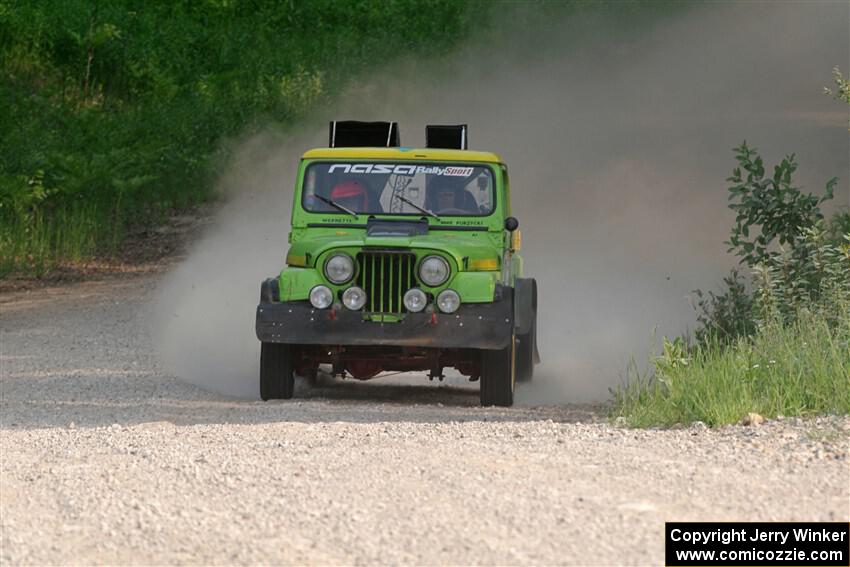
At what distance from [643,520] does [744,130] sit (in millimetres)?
24446

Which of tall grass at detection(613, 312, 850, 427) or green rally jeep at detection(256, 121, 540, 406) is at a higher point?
green rally jeep at detection(256, 121, 540, 406)

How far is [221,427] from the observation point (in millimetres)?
9344

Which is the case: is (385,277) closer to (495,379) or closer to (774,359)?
(495,379)

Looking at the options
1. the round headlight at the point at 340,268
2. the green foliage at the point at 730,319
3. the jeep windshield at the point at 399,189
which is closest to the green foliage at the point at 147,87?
the jeep windshield at the point at 399,189

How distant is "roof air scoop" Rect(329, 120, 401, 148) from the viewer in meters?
12.9

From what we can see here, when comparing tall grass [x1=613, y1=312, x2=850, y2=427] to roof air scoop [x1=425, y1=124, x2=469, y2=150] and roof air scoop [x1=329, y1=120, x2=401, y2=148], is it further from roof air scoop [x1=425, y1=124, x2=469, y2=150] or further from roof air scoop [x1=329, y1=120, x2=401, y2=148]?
roof air scoop [x1=329, y1=120, x2=401, y2=148]

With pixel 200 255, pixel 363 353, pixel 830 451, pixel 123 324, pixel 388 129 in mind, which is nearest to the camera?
pixel 830 451

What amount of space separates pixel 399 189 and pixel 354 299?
4.57 feet

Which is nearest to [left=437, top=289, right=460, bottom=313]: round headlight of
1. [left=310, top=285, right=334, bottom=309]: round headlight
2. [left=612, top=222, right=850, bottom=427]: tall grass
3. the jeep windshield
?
[left=310, top=285, right=334, bottom=309]: round headlight

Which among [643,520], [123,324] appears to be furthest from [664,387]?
[123,324]

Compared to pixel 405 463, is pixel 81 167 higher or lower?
Result: higher

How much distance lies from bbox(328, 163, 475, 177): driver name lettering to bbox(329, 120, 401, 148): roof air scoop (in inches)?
27.7

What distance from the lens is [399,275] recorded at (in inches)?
439

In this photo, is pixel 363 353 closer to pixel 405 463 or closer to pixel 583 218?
pixel 405 463
